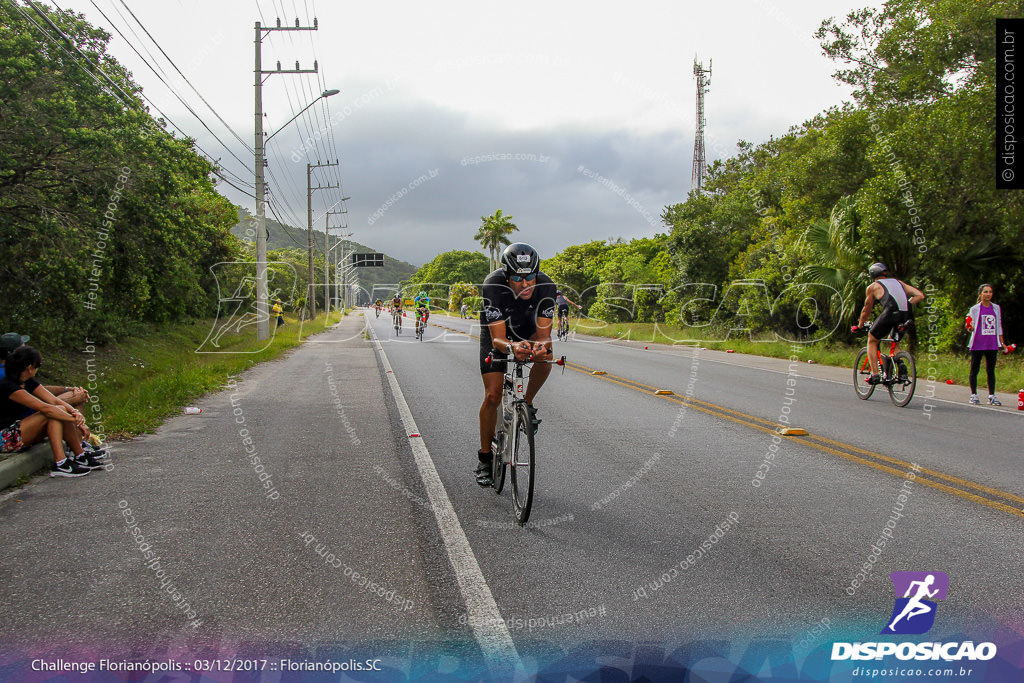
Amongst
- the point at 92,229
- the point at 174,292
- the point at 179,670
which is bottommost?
the point at 179,670

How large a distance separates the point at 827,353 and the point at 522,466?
16801mm

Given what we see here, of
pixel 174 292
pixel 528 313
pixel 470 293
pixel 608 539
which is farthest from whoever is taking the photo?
pixel 470 293

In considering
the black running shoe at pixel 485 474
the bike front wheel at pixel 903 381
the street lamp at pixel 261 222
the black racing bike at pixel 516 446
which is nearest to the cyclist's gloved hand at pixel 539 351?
the black racing bike at pixel 516 446

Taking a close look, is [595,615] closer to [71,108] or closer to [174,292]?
[71,108]

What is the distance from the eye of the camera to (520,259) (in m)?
5.14

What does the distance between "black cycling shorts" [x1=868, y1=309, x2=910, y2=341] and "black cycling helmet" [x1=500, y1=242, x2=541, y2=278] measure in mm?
7795

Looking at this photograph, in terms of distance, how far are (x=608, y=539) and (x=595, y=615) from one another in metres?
1.16

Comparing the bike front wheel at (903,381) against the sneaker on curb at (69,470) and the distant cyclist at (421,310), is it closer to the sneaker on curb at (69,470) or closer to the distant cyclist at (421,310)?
the sneaker on curb at (69,470)

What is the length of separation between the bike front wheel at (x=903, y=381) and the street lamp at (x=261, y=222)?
17414 mm

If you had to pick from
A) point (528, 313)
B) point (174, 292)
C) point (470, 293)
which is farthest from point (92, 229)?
point (470, 293)

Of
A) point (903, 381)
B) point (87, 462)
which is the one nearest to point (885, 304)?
point (903, 381)

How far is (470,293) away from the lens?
80188mm

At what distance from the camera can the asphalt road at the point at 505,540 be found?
11.0 feet

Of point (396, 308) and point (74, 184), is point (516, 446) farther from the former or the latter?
point (396, 308)
